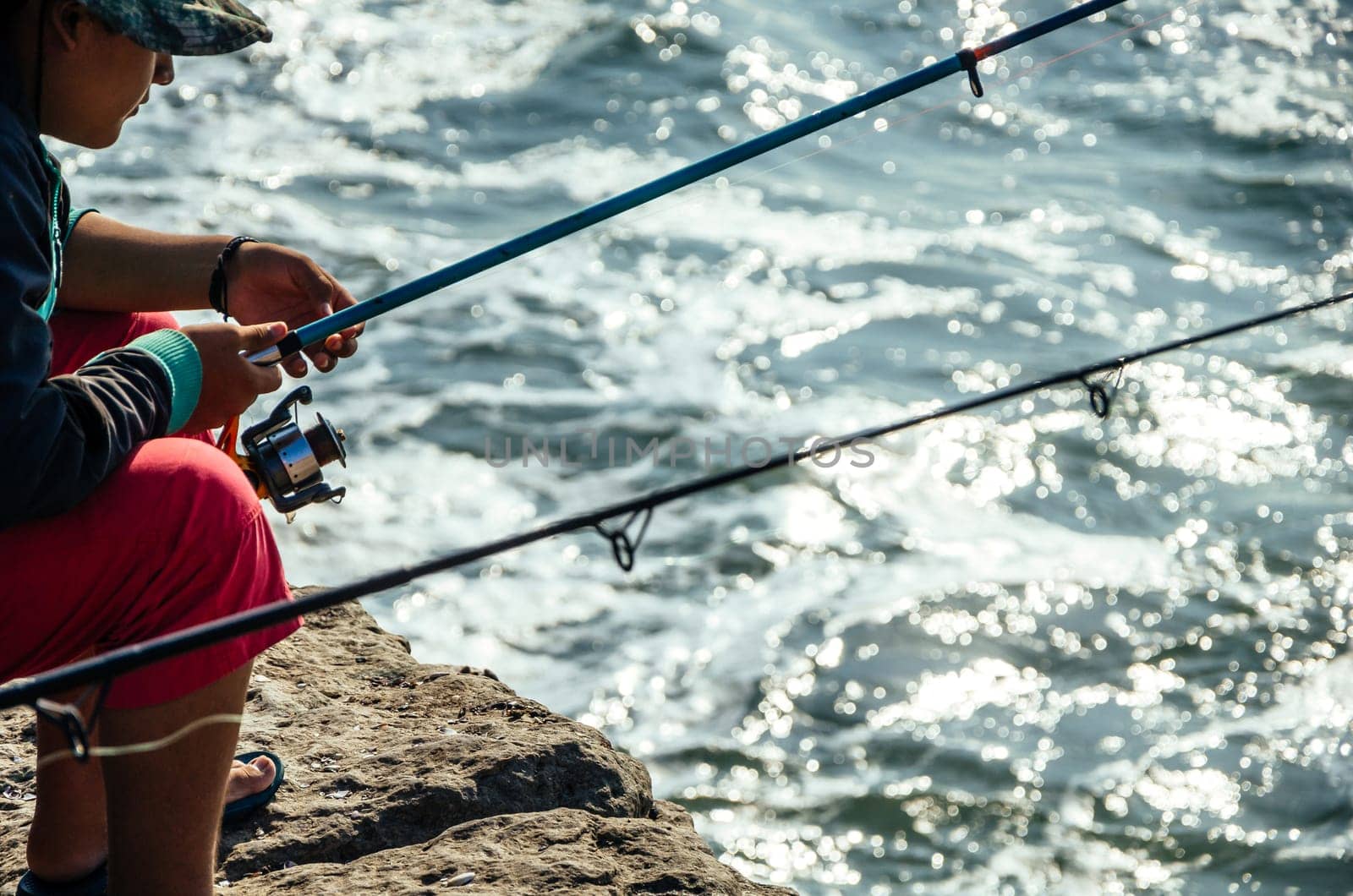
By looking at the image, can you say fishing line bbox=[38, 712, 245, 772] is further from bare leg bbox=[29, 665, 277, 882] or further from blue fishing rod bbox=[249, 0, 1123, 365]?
blue fishing rod bbox=[249, 0, 1123, 365]

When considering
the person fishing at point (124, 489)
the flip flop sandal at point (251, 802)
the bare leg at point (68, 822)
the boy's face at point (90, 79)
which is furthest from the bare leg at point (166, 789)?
the boy's face at point (90, 79)

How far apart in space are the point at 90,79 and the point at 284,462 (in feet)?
2.12

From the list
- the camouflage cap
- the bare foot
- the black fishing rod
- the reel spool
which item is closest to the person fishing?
the camouflage cap

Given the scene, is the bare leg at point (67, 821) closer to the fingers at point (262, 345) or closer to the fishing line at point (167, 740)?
the fishing line at point (167, 740)

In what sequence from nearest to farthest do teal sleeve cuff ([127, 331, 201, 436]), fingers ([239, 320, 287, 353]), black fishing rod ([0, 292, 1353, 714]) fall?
black fishing rod ([0, 292, 1353, 714]) < teal sleeve cuff ([127, 331, 201, 436]) < fingers ([239, 320, 287, 353])

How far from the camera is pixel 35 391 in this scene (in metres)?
1.57

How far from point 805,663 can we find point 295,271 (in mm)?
2790

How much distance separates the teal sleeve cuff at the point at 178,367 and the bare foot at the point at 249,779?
724 mm

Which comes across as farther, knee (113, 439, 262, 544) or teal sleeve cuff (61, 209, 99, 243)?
teal sleeve cuff (61, 209, 99, 243)

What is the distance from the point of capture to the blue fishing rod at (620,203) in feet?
7.00

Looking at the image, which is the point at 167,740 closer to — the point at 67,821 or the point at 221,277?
the point at 67,821

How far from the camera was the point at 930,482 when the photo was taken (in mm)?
5730

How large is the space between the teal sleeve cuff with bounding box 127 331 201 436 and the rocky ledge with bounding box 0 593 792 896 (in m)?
0.75

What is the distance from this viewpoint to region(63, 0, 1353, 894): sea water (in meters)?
4.34
